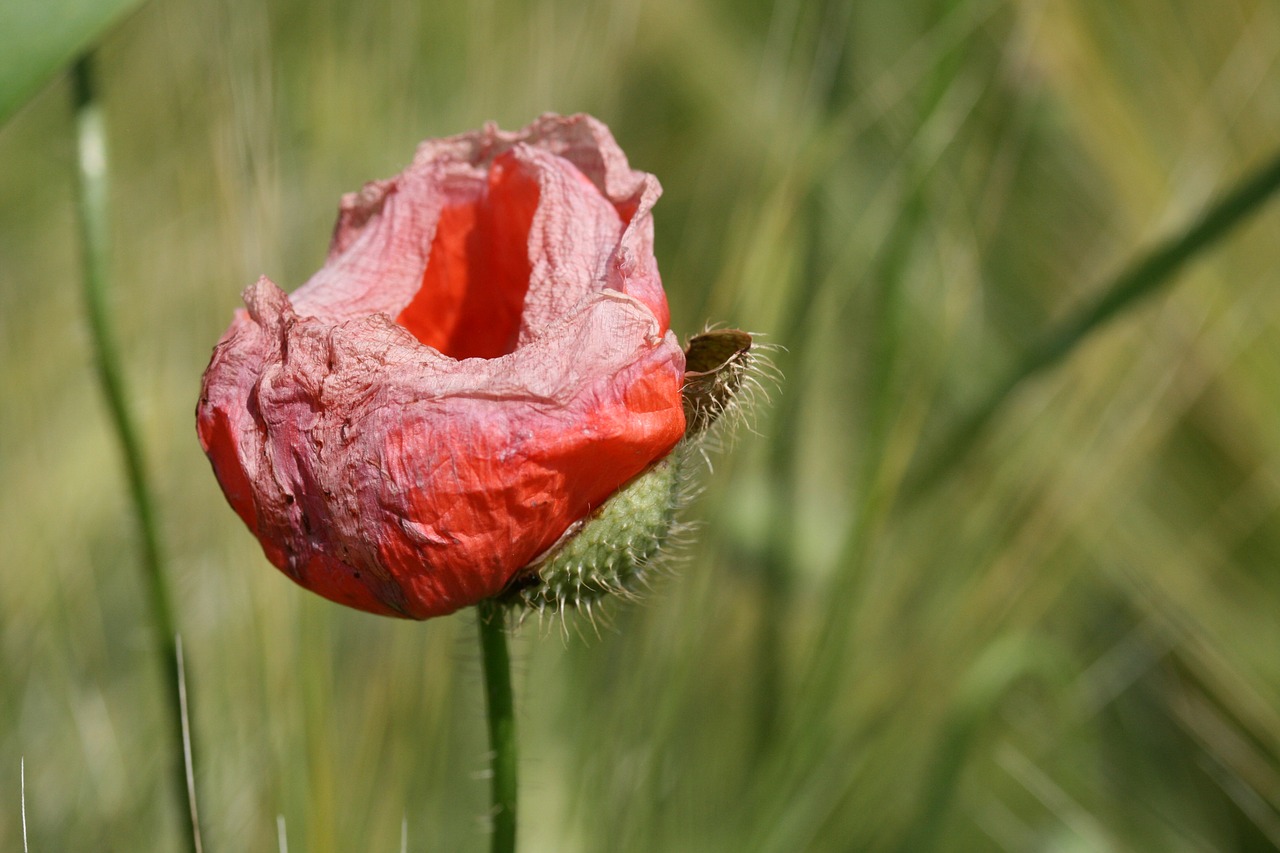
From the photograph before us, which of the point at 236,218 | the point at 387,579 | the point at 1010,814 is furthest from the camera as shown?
the point at 1010,814

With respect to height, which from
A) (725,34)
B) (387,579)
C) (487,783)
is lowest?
(487,783)

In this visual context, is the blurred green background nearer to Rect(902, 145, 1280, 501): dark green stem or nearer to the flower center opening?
Rect(902, 145, 1280, 501): dark green stem

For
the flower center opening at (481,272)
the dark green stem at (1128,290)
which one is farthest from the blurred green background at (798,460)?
the flower center opening at (481,272)

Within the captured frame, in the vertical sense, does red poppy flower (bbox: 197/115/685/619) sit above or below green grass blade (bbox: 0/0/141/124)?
below

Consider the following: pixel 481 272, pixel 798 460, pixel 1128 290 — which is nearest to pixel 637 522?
pixel 481 272

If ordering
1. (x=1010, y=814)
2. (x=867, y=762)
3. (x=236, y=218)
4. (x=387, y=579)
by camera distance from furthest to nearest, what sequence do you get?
(x=1010, y=814), (x=867, y=762), (x=236, y=218), (x=387, y=579)

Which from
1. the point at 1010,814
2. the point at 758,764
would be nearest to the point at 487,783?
the point at 758,764

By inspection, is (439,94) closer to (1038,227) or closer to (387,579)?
(1038,227)

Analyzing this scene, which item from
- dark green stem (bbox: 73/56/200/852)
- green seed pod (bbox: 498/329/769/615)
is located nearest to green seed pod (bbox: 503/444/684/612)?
green seed pod (bbox: 498/329/769/615)
